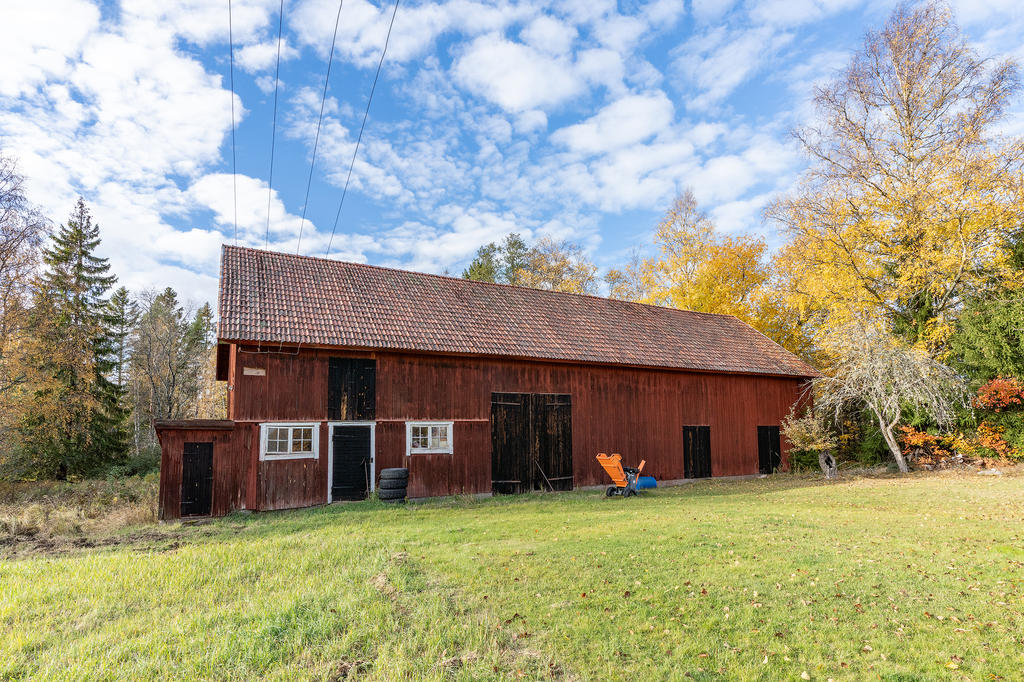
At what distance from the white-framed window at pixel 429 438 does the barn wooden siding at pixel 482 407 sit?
143 millimetres

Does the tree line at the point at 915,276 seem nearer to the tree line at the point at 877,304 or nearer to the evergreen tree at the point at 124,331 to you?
the tree line at the point at 877,304

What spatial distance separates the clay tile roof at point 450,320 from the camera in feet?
43.9

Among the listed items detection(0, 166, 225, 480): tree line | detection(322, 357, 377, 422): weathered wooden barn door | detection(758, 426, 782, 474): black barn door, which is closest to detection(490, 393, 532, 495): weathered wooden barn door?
detection(322, 357, 377, 422): weathered wooden barn door

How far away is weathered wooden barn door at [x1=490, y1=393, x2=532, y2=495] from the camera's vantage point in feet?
48.5

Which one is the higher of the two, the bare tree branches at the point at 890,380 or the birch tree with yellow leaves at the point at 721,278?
the birch tree with yellow leaves at the point at 721,278

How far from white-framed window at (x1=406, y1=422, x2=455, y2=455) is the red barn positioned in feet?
0.12

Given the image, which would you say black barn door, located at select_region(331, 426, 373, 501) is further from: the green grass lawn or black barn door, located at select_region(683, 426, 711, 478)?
black barn door, located at select_region(683, 426, 711, 478)

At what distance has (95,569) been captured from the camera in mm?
6805

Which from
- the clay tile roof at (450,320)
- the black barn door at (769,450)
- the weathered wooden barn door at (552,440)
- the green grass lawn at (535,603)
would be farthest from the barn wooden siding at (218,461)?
the black barn door at (769,450)

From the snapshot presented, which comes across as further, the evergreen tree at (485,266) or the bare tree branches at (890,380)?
the evergreen tree at (485,266)

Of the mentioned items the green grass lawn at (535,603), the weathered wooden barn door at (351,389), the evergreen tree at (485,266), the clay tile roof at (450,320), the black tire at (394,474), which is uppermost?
the evergreen tree at (485,266)

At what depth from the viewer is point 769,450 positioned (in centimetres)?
1988

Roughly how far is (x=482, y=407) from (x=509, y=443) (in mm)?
1280

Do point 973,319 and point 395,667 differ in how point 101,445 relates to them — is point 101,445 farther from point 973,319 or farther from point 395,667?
point 973,319
